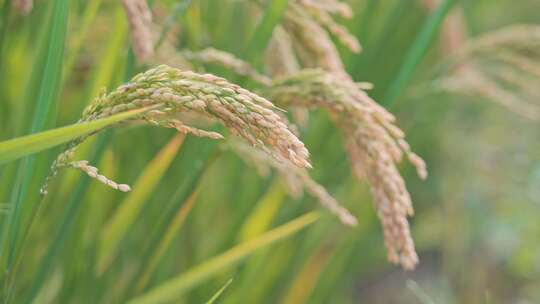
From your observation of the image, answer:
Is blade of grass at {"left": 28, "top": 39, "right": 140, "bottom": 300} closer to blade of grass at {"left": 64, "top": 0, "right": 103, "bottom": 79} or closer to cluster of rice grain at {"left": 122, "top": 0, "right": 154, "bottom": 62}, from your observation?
cluster of rice grain at {"left": 122, "top": 0, "right": 154, "bottom": 62}

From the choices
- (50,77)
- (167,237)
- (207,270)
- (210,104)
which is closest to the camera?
(210,104)

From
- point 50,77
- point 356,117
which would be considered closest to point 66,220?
point 50,77

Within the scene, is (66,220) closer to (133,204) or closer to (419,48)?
(133,204)

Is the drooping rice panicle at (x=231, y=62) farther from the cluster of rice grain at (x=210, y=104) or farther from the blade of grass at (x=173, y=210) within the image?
the cluster of rice grain at (x=210, y=104)

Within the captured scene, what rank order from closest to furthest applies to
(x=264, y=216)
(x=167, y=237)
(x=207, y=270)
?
(x=207, y=270), (x=167, y=237), (x=264, y=216)

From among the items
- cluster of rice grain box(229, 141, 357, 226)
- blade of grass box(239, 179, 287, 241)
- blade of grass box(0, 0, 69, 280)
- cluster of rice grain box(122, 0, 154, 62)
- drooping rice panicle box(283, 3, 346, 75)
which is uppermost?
drooping rice panicle box(283, 3, 346, 75)

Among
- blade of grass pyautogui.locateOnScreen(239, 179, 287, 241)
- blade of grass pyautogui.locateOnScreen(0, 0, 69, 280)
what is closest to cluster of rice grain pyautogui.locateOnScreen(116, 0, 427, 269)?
blade of grass pyautogui.locateOnScreen(0, 0, 69, 280)
